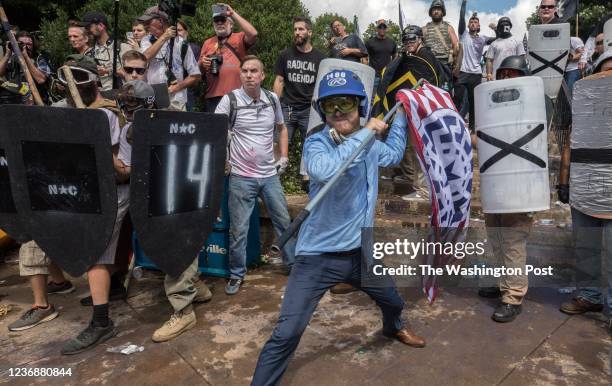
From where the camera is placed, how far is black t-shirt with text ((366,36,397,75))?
6930 millimetres

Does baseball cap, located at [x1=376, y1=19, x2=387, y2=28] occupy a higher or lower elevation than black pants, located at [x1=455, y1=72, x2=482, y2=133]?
higher

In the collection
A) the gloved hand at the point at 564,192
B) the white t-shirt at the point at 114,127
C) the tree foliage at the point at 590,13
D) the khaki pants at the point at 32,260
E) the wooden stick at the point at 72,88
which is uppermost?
the tree foliage at the point at 590,13

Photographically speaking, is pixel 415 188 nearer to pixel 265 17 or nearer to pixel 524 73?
pixel 524 73

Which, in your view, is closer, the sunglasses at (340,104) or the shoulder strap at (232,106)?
the sunglasses at (340,104)

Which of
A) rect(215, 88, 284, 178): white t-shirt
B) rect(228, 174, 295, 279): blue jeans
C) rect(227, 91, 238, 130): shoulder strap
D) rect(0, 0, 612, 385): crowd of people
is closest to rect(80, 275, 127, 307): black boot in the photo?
rect(0, 0, 612, 385): crowd of people

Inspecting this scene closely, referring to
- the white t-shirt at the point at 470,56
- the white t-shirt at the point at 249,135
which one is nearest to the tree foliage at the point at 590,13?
the white t-shirt at the point at 470,56

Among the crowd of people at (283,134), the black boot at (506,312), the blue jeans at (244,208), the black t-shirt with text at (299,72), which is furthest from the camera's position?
the black t-shirt with text at (299,72)

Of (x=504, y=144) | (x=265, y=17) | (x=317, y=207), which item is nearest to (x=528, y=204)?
(x=504, y=144)

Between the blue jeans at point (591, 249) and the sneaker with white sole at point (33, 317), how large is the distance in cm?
422

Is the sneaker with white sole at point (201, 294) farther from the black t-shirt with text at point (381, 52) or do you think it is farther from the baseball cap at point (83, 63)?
the black t-shirt with text at point (381, 52)

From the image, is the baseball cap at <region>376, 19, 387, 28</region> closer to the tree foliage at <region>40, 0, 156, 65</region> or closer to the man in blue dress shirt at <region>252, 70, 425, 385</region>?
the tree foliage at <region>40, 0, 156, 65</region>

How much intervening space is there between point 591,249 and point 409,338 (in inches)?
69.5

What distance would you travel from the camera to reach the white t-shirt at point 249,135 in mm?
4105

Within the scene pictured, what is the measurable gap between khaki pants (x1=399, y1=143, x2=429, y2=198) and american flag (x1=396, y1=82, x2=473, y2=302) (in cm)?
179
